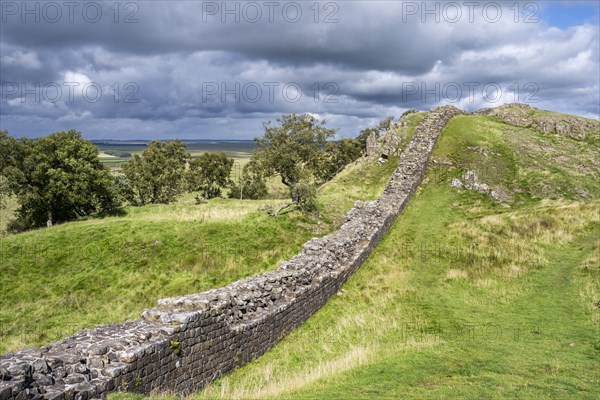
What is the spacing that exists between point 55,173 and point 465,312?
36.1 meters

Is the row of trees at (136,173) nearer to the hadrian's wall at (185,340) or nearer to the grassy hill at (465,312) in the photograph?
the grassy hill at (465,312)

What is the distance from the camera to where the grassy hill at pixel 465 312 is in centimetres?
1112

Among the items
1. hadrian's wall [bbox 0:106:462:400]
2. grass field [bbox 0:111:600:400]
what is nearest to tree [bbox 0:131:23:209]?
grass field [bbox 0:111:600:400]

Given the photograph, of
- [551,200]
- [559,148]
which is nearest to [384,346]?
[551,200]

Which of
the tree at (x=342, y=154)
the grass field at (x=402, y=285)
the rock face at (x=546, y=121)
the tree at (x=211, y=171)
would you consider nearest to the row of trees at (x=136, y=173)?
the tree at (x=211, y=171)

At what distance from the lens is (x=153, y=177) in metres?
57.1

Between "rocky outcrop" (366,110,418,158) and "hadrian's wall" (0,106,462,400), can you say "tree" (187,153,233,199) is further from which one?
"hadrian's wall" (0,106,462,400)

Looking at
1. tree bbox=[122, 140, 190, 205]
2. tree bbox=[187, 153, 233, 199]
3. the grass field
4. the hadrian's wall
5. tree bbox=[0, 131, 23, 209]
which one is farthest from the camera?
tree bbox=[187, 153, 233, 199]

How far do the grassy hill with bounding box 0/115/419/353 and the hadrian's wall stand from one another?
6.29 m

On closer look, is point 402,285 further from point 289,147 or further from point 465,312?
point 289,147

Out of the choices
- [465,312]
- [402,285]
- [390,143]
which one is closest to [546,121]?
[390,143]

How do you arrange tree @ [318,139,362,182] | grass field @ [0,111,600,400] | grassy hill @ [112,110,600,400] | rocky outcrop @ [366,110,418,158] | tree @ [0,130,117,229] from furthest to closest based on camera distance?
tree @ [318,139,362,182], rocky outcrop @ [366,110,418,158], tree @ [0,130,117,229], grass field @ [0,111,600,400], grassy hill @ [112,110,600,400]

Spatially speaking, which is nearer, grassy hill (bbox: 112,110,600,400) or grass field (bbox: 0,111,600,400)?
grassy hill (bbox: 112,110,600,400)

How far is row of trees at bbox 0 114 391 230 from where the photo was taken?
38031 millimetres
